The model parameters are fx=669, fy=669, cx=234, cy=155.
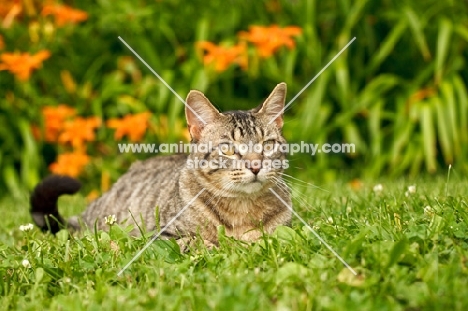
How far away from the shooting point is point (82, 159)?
5855 mm

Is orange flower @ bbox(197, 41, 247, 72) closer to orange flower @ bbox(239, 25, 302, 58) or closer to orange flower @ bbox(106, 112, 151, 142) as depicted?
orange flower @ bbox(239, 25, 302, 58)

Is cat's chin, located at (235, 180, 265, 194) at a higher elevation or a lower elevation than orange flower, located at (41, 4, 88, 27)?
lower

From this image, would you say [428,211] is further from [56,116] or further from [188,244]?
[56,116]

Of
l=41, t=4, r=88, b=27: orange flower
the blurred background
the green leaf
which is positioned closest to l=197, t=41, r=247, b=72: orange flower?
the blurred background

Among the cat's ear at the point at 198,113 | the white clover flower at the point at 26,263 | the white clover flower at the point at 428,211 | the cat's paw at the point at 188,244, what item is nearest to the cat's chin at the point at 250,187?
the cat's paw at the point at 188,244

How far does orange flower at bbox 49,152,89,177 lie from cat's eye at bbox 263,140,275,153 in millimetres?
2706

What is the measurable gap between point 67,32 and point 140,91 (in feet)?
2.93

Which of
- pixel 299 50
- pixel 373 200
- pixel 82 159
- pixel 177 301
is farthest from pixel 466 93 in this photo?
pixel 177 301

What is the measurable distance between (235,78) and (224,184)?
3.14 meters

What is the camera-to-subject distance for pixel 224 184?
3406mm

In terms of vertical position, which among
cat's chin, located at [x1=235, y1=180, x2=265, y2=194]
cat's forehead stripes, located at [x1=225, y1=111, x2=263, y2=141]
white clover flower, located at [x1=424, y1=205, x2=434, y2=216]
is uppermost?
cat's forehead stripes, located at [x1=225, y1=111, x2=263, y2=141]

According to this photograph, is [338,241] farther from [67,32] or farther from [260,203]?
[67,32]

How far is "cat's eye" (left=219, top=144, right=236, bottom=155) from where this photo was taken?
11.4ft

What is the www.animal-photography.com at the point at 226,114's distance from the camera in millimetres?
3547
